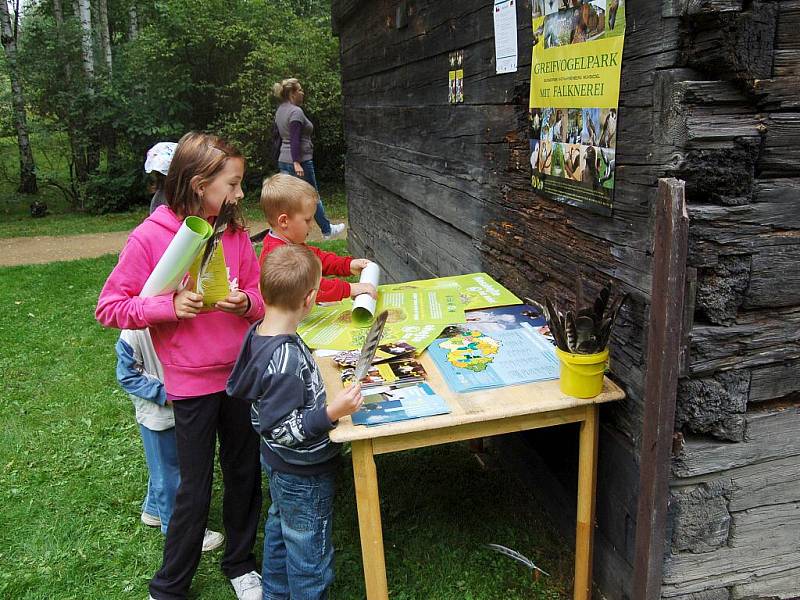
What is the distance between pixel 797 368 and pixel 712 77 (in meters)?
0.91

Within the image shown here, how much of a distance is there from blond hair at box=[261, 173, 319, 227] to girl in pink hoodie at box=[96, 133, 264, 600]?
1.11ft

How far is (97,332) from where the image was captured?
6105 millimetres

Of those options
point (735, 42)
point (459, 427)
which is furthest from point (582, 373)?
point (735, 42)

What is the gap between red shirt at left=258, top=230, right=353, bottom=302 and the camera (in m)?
2.92

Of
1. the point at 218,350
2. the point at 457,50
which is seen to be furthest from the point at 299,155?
the point at 218,350

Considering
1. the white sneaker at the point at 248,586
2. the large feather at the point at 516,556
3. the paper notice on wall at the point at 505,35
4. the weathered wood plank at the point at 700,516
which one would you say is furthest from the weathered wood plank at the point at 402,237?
the white sneaker at the point at 248,586

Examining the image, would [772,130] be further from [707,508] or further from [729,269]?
[707,508]

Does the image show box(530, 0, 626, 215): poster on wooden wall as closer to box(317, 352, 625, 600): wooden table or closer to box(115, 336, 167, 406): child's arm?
box(317, 352, 625, 600): wooden table

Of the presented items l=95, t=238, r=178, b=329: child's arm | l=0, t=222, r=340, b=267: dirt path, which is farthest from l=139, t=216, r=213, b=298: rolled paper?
l=0, t=222, r=340, b=267: dirt path

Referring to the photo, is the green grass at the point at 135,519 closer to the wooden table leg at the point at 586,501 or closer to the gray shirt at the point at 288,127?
the wooden table leg at the point at 586,501

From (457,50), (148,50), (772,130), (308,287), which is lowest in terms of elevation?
(308,287)

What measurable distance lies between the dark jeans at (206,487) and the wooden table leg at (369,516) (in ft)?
2.05

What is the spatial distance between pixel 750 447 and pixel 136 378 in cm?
Result: 220

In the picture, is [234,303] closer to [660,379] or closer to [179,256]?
[179,256]
